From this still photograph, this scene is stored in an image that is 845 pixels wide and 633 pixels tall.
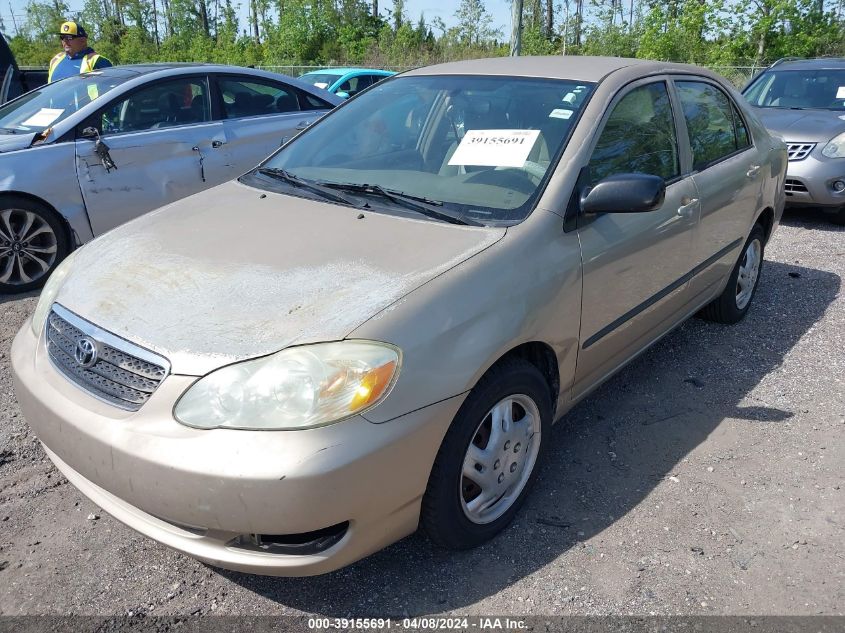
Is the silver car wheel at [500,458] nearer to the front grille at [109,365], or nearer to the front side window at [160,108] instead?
the front grille at [109,365]

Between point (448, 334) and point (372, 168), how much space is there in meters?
1.24

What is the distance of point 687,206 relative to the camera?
342cm

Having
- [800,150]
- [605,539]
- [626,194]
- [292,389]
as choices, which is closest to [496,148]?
[626,194]

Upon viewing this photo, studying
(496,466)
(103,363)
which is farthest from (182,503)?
(496,466)

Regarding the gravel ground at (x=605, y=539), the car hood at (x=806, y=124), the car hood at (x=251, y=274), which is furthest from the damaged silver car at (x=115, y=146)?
the car hood at (x=806, y=124)

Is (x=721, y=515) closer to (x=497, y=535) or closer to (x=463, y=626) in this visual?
(x=497, y=535)

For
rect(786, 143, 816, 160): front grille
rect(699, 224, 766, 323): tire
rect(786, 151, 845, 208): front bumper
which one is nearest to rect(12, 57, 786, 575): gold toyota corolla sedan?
rect(699, 224, 766, 323): tire

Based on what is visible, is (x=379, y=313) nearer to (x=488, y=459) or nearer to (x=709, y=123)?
(x=488, y=459)

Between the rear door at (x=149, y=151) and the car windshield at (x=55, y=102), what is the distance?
0.92ft

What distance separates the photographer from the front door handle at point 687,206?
3.37m

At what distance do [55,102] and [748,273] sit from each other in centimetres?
540

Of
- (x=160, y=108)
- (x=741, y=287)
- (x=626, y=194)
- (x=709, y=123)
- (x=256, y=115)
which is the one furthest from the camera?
(x=256, y=115)

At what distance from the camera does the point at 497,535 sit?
2.61 meters

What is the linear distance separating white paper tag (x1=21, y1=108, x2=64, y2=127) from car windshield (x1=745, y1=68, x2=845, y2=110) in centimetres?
739
